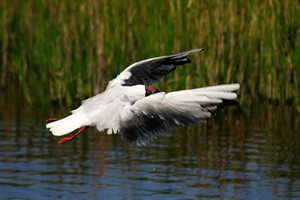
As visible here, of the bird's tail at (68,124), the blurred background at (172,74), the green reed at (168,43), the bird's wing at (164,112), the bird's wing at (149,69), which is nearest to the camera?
the bird's wing at (164,112)

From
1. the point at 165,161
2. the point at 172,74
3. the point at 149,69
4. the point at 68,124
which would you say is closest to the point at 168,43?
the point at 172,74

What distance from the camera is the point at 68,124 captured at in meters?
8.16

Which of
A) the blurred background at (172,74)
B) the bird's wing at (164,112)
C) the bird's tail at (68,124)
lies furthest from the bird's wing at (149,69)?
the blurred background at (172,74)

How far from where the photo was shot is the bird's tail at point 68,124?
314 inches

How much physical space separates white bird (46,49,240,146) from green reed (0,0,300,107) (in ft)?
13.5

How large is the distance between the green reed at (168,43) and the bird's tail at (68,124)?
173 inches

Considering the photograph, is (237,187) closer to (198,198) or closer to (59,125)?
(198,198)

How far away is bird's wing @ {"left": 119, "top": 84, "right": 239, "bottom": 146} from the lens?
7621 mm

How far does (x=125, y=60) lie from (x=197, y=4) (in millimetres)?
1178

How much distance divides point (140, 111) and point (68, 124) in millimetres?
594

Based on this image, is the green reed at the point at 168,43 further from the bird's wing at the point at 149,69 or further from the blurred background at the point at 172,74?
the bird's wing at the point at 149,69

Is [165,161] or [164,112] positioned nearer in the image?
[164,112]

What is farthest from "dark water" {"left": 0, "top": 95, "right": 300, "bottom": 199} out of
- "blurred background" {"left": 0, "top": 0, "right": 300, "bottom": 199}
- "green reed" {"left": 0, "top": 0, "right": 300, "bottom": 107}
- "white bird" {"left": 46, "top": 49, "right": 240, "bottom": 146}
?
"white bird" {"left": 46, "top": 49, "right": 240, "bottom": 146}

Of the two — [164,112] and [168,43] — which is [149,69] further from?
[168,43]
